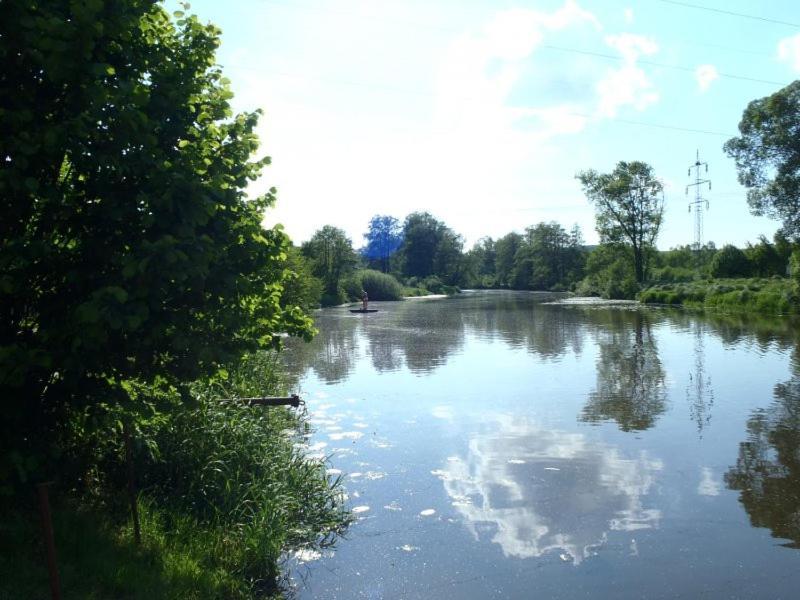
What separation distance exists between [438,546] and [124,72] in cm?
564

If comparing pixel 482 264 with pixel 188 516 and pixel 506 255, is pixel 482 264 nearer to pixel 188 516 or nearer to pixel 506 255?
pixel 506 255

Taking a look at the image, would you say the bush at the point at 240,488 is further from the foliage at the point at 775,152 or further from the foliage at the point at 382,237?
the foliage at the point at 382,237

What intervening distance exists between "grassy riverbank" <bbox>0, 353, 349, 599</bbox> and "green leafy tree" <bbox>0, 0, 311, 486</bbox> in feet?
2.62

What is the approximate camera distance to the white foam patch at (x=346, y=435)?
11047 mm

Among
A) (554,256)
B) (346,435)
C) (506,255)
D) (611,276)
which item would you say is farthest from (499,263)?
(346,435)

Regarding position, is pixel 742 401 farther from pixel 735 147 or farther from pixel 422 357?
pixel 735 147

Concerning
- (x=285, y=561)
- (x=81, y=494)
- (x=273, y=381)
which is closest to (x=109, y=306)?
(x=81, y=494)

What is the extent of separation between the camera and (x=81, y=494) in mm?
5957

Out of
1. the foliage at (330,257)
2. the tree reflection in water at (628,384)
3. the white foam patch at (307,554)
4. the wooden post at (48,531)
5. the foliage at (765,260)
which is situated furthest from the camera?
the foliage at (330,257)

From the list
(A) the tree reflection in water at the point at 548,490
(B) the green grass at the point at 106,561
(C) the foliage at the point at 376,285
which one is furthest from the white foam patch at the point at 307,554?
(C) the foliage at the point at 376,285

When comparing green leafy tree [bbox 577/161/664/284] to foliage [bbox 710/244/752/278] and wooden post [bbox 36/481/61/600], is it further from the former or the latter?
wooden post [bbox 36/481/61/600]

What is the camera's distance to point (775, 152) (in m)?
38.8

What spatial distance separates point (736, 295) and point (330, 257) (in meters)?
37.1

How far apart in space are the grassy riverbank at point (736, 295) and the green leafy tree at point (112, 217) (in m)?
37.8
